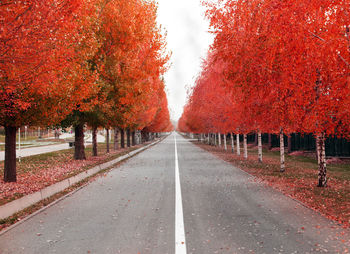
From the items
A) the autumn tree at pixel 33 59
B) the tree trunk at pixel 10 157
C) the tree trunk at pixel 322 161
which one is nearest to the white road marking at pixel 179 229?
the autumn tree at pixel 33 59

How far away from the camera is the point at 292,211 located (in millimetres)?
8094

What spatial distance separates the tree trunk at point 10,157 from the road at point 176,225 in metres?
3.09

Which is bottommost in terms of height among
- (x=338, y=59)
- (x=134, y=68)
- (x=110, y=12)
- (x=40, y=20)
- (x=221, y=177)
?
(x=221, y=177)

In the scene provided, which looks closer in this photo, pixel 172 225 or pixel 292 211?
pixel 172 225

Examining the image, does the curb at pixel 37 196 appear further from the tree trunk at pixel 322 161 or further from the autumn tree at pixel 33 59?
the tree trunk at pixel 322 161

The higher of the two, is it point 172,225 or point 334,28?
point 334,28

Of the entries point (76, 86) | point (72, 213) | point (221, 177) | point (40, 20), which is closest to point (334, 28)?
point (40, 20)

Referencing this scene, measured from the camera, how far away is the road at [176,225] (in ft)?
18.1

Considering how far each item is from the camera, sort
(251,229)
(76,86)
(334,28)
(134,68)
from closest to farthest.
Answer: (251,229) < (334,28) < (76,86) < (134,68)

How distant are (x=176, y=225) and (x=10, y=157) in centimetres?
815

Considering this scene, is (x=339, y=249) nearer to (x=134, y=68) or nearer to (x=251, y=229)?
(x=251, y=229)

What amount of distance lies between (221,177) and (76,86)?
23.9 feet

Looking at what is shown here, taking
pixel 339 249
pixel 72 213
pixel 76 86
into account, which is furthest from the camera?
pixel 76 86

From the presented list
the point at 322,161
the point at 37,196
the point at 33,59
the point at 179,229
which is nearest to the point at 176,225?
the point at 179,229
